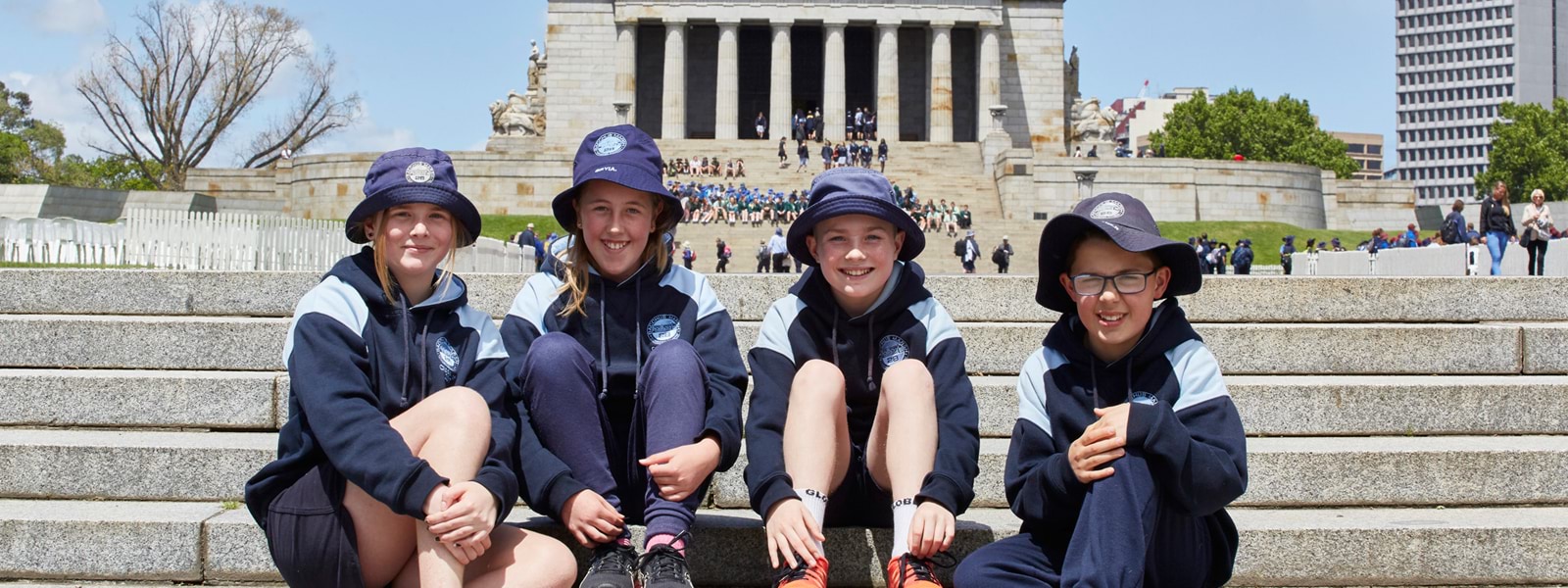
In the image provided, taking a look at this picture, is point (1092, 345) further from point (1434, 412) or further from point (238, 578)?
point (238, 578)

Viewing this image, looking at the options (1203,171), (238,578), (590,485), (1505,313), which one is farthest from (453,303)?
(1203,171)

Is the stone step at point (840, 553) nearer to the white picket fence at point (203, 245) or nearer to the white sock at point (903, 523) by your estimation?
the white sock at point (903, 523)

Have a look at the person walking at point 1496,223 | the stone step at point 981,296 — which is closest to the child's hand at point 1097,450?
the stone step at point 981,296

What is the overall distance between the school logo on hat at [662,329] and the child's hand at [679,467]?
0.55m

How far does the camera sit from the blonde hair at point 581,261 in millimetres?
4499

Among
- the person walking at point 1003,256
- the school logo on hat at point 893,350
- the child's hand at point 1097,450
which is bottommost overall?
the child's hand at point 1097,450

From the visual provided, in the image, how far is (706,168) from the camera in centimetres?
4222

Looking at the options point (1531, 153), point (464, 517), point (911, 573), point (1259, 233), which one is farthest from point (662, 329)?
point (1531, 153)

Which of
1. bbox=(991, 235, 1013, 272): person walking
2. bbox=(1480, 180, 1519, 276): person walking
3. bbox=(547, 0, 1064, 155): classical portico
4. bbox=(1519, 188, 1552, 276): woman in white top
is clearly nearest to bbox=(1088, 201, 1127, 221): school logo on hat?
bbox=(1519, 188, 1552, 276): woman in white top

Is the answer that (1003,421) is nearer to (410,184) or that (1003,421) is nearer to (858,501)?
(858,501)

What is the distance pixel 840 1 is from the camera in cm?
4744

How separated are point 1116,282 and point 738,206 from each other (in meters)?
31.9

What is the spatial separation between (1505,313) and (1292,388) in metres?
1.94

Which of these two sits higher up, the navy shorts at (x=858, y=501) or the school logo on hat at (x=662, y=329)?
the school logo on hat at (x=662, y=329)
